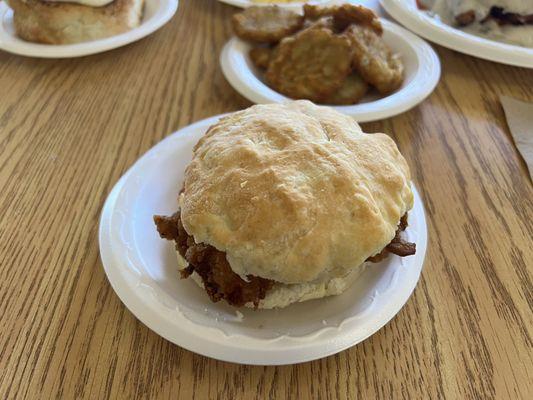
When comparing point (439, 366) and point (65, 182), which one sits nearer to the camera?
point (439, 366)

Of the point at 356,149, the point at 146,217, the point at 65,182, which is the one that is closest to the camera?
the point at 356,149

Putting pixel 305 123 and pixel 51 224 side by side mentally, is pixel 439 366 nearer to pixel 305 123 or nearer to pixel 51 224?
pixel 305 123

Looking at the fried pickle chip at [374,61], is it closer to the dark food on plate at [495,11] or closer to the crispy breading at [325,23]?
the crispy breading at [325,23]

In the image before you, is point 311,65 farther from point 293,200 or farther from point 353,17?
point 293,200

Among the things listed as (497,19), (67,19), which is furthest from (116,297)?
(497,19)

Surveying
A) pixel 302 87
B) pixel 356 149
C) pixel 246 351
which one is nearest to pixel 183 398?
pixel 246 351

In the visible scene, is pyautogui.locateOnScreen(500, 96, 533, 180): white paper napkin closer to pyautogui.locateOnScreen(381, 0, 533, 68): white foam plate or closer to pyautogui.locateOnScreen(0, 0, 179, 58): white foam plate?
pyautogui.locateOnScreen(381, 0, 533, 68): white foam plate

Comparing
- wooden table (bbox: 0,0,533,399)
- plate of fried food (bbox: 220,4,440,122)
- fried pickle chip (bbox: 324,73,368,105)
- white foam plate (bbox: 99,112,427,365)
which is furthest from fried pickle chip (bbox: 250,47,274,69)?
white foam plate (bbox: 99,112,427,365)
